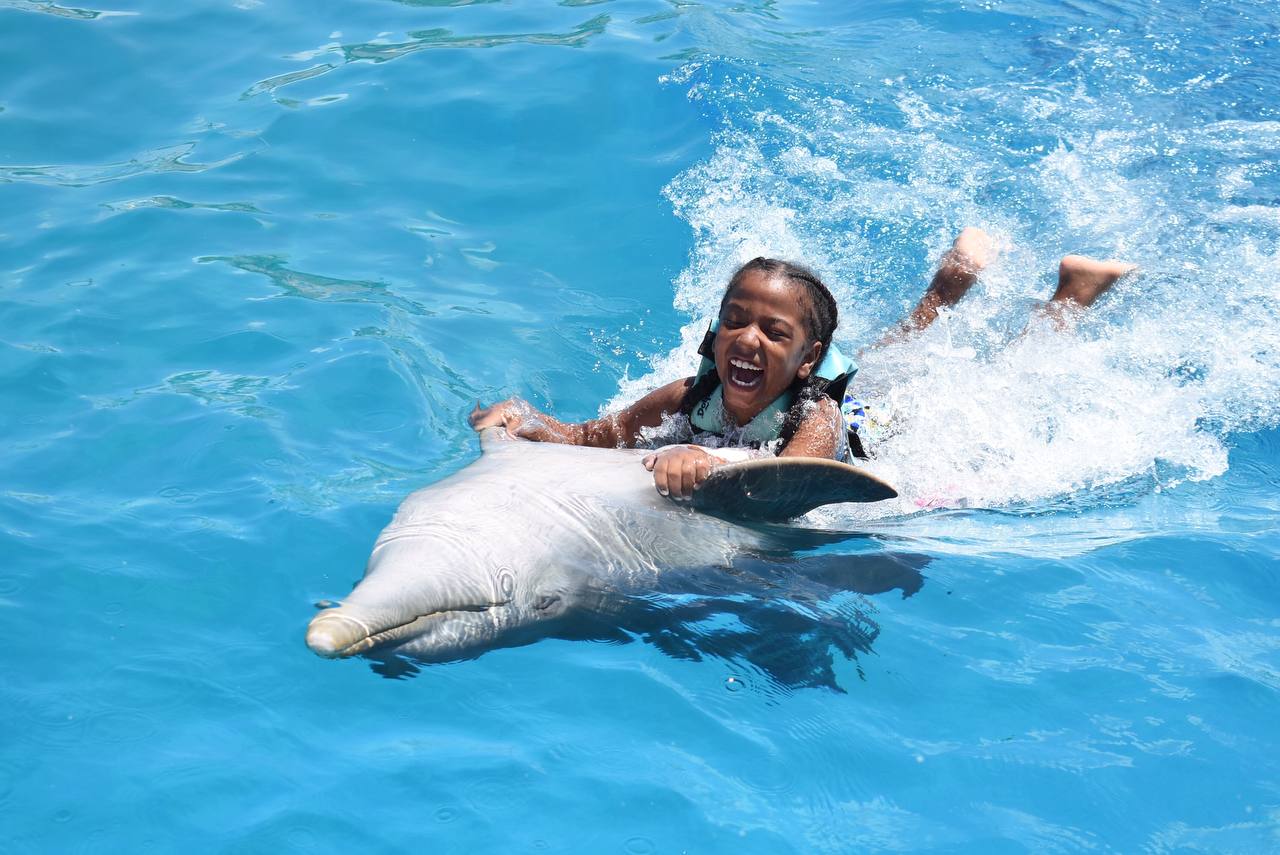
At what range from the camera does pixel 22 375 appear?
6.23 metres

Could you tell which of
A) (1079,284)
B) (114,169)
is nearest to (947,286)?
(1079,284)

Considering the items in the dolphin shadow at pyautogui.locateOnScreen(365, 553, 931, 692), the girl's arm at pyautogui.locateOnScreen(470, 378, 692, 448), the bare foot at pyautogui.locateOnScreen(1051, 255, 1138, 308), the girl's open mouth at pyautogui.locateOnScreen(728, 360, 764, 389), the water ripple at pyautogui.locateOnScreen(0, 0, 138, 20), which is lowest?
the dolphin shadow at pyautogui.locateOnScreen(365, 553, 931, 692)

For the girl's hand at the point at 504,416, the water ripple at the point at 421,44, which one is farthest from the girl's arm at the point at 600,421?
the water ripple at the point at 421,44

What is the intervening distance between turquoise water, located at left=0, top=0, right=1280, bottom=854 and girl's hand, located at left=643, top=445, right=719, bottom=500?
0.44 metres

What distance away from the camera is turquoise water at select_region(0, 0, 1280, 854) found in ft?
13.3

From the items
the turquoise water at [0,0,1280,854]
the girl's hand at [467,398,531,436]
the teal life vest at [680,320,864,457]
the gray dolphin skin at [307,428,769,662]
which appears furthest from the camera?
the girl's hand at [467,398,531,436]

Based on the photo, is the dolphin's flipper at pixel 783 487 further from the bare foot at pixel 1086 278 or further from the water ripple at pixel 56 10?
the water ripple at pixel 56 10

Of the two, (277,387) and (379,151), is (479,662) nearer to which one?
(277,387)

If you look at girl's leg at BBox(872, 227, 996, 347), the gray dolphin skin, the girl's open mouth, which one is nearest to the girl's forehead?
the girl's open mouth

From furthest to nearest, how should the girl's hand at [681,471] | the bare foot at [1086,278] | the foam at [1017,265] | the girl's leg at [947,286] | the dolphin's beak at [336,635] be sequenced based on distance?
the girl's leg at [947,286] < the bare foot at [1086,278] < the foam at [1017,265] < the girl's hand at [681,471] < the dolphin's beak at [336,635]

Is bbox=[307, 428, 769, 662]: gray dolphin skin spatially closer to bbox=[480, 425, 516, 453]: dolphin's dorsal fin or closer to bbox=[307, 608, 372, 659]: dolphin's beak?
bbox=[307, 608, 372, 659]: dolphin's beak

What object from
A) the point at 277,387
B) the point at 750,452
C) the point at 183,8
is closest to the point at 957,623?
Result: the point at 750,452

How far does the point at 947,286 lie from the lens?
702 centimetres

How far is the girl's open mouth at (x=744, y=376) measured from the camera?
5.05 metres
